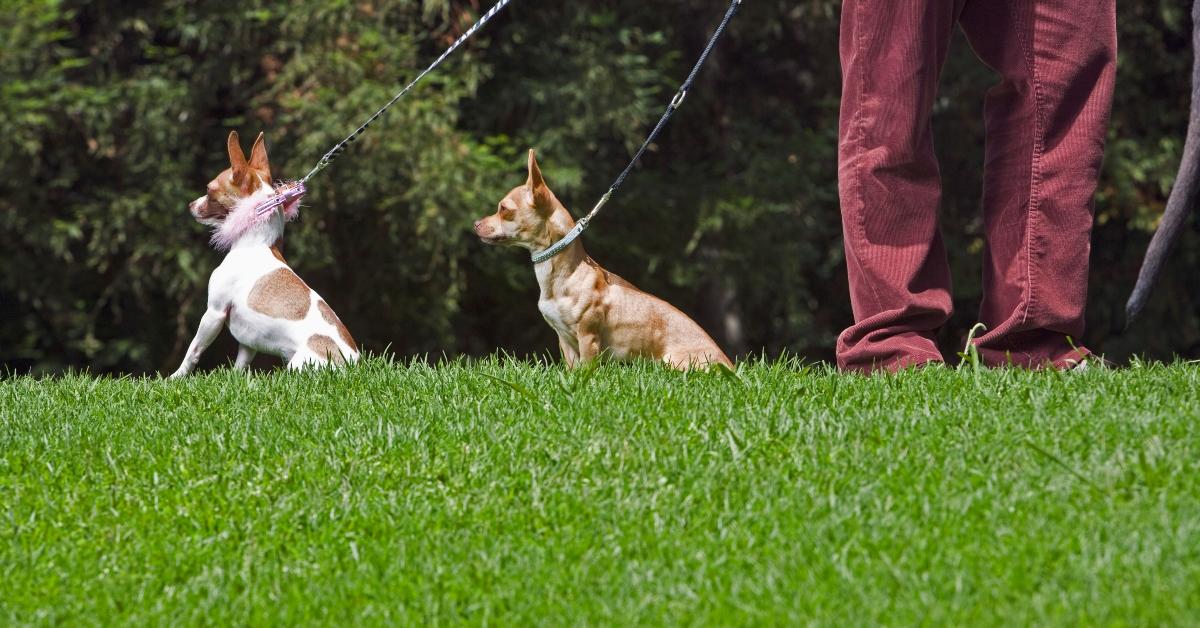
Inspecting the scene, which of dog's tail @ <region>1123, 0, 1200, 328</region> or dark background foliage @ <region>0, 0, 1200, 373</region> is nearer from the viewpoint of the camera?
dog's tail @ <region>1123, 0, 1200, 328</region>

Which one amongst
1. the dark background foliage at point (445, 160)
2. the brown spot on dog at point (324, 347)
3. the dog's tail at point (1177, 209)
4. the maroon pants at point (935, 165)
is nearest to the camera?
the dog's tail at point (1177, 209)

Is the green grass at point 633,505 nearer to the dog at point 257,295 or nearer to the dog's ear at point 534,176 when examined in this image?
the dog at point 257,295

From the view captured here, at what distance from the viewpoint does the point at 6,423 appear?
475 cm

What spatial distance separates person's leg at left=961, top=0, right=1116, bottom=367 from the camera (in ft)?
16.5

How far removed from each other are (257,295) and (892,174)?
2.51 meters

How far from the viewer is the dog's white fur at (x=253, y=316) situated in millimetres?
5719

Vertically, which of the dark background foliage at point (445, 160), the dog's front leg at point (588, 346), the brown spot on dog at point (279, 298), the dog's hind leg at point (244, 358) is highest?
the brown spot on dog at point (279, 298)

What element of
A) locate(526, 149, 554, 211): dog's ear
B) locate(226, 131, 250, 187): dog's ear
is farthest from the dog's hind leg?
locate(526, 149, 554, 211): dog's ear

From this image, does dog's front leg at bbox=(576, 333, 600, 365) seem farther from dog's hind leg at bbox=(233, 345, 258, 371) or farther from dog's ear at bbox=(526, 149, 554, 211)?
dog's hind leg at bbox=(233, 345, 258, 371)

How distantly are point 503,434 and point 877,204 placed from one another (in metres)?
1.70

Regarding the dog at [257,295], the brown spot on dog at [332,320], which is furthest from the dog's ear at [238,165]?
the brown spot on dog at [332,320]

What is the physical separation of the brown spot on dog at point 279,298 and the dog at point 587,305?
806 mm

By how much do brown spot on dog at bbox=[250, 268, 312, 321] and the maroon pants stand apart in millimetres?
2165

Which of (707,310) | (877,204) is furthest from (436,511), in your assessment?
(707,310)
